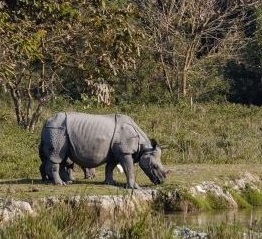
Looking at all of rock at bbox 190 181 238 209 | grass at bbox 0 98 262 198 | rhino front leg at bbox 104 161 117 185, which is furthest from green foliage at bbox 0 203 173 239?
rock at bbox 190 181 238 209

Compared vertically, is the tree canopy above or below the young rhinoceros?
above

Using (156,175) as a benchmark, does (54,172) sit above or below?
above

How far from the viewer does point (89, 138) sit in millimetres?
15398

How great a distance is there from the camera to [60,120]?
1550 centimetres

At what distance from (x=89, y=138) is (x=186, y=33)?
2406 centimetres

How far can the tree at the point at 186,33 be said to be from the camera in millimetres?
37906

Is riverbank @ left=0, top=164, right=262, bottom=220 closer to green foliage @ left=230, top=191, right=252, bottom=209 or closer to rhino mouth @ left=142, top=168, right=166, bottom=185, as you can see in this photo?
green foliage @ left=230, top=191, right=252, bottom=209

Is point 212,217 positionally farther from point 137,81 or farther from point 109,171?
point 137,81

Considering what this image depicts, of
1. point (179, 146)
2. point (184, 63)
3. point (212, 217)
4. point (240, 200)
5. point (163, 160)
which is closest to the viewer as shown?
point (212, 217)

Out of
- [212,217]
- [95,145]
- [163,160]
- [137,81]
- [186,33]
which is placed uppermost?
[186,33]

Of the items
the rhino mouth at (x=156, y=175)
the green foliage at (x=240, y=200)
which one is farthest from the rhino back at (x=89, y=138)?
the green foliage at (x=240, y=200)

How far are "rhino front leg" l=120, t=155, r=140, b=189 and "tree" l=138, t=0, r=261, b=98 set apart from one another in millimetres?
21632

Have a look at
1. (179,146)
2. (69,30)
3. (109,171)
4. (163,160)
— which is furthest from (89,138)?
(179,146)

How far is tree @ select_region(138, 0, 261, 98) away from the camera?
3791 cm
